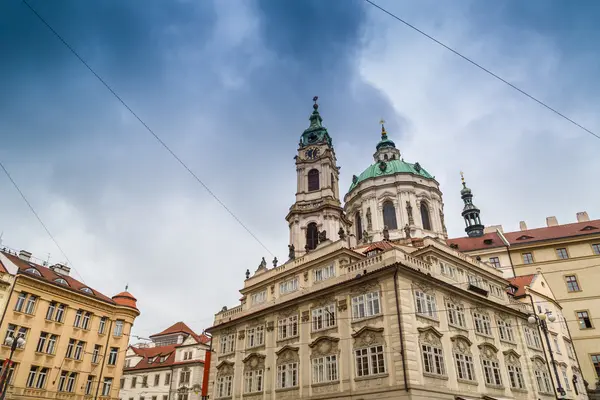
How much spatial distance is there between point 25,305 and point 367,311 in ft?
99.1

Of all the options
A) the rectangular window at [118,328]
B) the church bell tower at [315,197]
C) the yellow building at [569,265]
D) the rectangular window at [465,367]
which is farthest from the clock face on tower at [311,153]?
the rectangular window at [465,367]

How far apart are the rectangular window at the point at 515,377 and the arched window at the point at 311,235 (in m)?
24.4

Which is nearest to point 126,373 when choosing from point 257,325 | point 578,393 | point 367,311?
point 257,325

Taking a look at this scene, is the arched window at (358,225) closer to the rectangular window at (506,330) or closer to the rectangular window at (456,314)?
the rectangular window at (506,330)

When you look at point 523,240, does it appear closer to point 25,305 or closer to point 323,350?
point 323,350

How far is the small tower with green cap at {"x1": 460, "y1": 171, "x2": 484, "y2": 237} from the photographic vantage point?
68.6 metres

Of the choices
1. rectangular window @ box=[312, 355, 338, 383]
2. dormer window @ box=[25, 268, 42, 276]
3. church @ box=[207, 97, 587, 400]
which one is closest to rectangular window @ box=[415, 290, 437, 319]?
church @ box=[207, 97, 587, 400]

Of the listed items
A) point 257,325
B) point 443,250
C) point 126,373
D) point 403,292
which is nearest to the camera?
point 403,292

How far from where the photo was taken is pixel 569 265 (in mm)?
49188

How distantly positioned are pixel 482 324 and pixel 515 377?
474 cm

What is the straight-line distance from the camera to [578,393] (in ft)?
128

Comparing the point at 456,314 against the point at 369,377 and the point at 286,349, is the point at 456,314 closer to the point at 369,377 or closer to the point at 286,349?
the point at 369,377

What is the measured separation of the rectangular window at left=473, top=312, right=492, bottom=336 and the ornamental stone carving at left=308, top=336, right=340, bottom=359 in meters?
10.6

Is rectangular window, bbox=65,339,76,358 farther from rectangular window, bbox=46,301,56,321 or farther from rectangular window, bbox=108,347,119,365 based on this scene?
rectangular window, bbox=108,347,119,365
